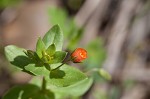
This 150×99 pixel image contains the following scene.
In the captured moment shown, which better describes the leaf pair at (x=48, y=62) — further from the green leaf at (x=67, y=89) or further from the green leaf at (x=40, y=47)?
the green leaf at (x=67, y=89)

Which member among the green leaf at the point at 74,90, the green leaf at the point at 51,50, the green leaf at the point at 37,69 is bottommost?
the green leaf at the point at 74,90

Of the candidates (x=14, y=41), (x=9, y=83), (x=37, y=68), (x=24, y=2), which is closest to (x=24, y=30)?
(x=14, y=41)

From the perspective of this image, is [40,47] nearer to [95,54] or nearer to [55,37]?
[55,37]

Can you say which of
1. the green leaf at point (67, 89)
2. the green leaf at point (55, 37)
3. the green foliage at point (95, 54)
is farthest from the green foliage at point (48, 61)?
the green foliage at point (95, 54)

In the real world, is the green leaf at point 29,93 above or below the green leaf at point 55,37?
below

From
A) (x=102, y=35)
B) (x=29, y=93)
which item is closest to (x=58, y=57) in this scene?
(x=29, y=93)

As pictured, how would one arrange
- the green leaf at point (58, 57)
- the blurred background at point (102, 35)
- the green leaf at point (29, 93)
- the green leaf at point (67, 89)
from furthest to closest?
the blurred background at point (102, 35), the green leaf at point (67, 89), the green leaf at point (29, 93), the green leaf at point (58, 57)

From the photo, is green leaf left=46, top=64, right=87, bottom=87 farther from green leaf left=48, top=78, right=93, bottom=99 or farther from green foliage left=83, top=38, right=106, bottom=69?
green foliage left=83, top=38, right=106, bottom=69
